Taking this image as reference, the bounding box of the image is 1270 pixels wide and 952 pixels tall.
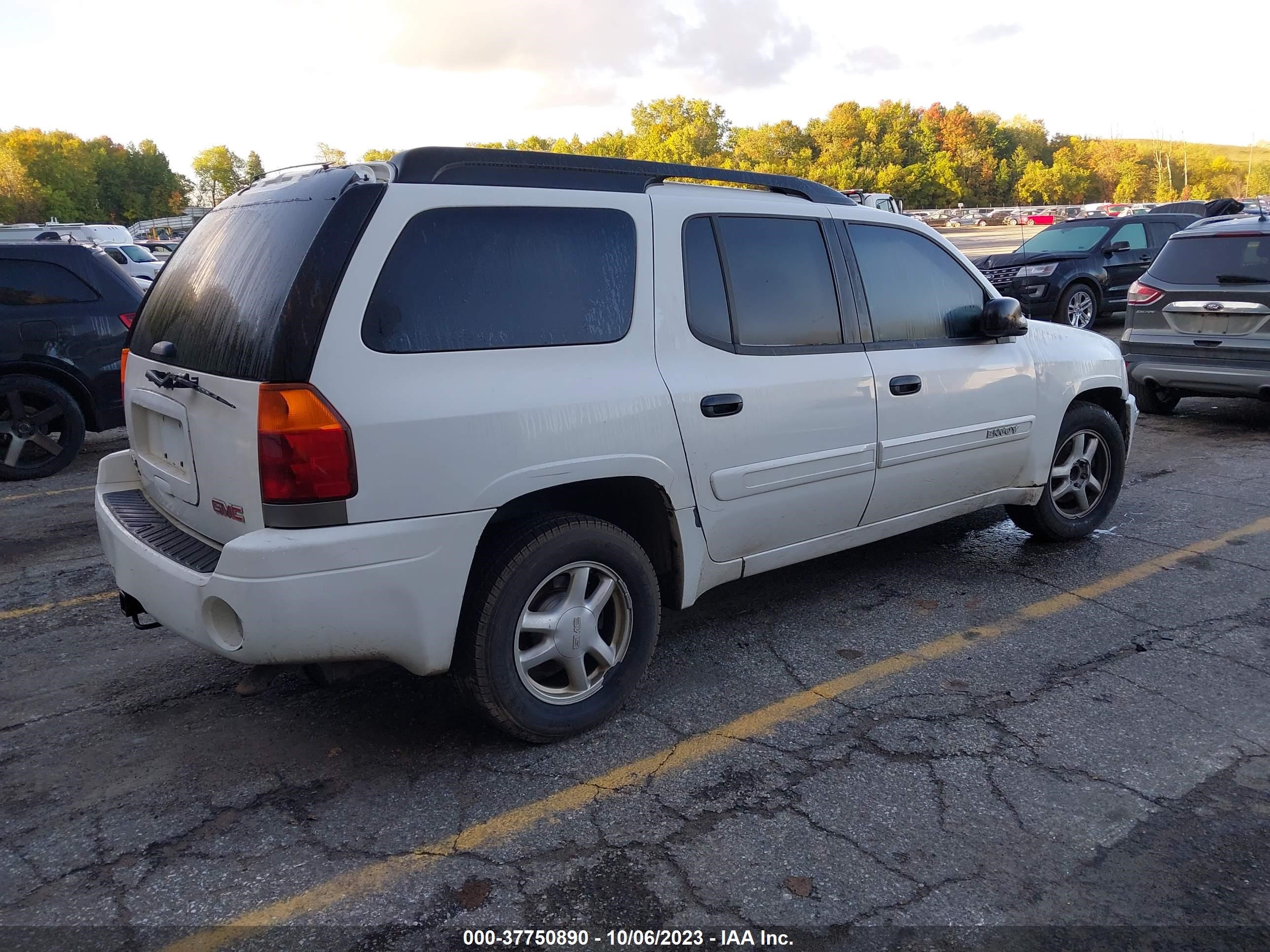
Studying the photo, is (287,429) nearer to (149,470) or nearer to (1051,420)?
(149,470)

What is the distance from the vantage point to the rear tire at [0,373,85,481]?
7426 mm

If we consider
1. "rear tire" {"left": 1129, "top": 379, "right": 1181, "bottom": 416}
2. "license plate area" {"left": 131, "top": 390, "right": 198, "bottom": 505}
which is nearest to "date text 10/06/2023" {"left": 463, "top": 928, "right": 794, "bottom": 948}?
"license plate area" {"left": 131, "top": 390, "right": 198, "bottom": 505}

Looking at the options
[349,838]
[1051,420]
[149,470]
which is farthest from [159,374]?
[1051,420]

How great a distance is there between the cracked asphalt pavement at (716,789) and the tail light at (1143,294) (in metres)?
4.43

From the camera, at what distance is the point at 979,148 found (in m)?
99.2

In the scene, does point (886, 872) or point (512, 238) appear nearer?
point (886, 872)

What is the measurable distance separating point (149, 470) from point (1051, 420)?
4.04 m

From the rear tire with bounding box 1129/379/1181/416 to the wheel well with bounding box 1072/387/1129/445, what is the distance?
156 inches

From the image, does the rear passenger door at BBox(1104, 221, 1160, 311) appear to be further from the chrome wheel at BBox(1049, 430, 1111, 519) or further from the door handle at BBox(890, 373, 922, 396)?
the door handle at BBox(890, 373, 922, 396)

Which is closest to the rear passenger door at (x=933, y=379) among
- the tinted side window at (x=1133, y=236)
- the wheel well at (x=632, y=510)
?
the wheel well at (x=632, y=510)

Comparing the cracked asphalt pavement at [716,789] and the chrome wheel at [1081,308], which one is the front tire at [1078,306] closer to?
the chrome wheel at [1081,308]

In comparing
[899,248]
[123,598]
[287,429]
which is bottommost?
[123,598]

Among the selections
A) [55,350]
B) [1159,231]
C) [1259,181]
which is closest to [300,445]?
[55,350]

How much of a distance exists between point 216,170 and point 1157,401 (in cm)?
17529
